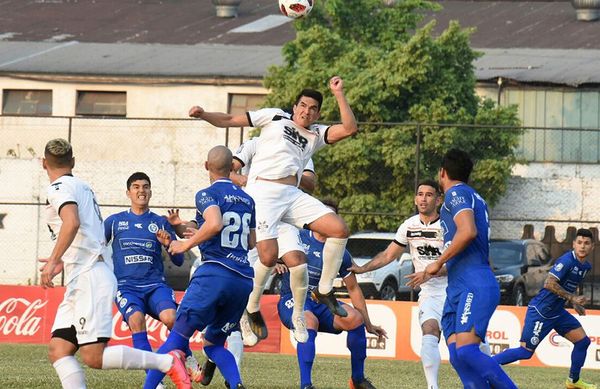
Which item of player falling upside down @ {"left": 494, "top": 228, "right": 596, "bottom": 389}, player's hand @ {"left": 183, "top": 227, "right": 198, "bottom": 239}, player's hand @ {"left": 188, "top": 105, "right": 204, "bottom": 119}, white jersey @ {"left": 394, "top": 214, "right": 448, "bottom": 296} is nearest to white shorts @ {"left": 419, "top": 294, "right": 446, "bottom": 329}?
white jersey @ {"left": 394, "top": 214, "right": 448, "bottom": 296}

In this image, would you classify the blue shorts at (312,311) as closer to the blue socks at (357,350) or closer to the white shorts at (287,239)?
the blue socks at (357,350)

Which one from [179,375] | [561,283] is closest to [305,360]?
[179,375]

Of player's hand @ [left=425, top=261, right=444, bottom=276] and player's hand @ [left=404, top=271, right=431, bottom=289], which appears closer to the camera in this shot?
player's hand @ [left=425, top=261, right=444, bottom=276]

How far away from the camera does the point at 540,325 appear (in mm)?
15320

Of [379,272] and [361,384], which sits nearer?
[361,384]

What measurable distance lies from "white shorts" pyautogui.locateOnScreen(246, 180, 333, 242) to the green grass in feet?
7.09

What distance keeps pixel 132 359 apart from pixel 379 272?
53.7 feet

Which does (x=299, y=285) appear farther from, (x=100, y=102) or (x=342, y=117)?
(x=100, y=102)

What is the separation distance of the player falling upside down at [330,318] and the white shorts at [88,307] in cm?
387

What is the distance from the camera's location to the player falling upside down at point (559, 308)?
15195 millimetres

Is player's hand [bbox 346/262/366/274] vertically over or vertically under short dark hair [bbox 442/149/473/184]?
under

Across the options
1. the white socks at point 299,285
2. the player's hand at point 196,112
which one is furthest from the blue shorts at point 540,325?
the player's hand at point 196,112

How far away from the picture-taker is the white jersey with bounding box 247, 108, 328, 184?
39.9 ft

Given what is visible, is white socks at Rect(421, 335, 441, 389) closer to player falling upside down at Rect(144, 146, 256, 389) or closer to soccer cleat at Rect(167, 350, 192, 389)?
player falling upside down at Rect(144, 146, 256, 389)
